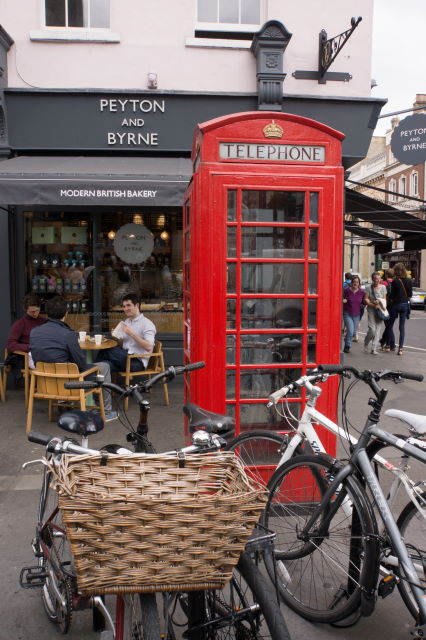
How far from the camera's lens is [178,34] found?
841 cm

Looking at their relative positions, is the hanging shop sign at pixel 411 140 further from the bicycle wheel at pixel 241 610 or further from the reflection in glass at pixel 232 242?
the bicycle wheel at pixel 241 610

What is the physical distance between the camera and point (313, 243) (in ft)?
13.6

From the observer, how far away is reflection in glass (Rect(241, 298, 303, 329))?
417 centimetres

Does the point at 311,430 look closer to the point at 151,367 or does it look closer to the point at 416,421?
the point at 416,421

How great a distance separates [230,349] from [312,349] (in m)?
0.59

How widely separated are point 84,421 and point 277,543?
4.66 feet

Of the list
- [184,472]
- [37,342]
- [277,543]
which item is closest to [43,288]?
[37,342]

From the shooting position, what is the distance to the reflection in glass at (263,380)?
167 inches

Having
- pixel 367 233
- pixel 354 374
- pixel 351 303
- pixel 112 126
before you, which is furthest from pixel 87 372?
pixel 367 233

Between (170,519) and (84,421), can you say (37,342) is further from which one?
(170,519)

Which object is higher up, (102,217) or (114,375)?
(102,217)

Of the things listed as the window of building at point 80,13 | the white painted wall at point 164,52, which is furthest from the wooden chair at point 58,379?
the window of building at point 80,13

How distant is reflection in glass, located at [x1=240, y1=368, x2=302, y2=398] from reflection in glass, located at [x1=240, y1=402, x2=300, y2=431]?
0.10m

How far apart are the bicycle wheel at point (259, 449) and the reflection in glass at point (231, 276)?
3.20ft
